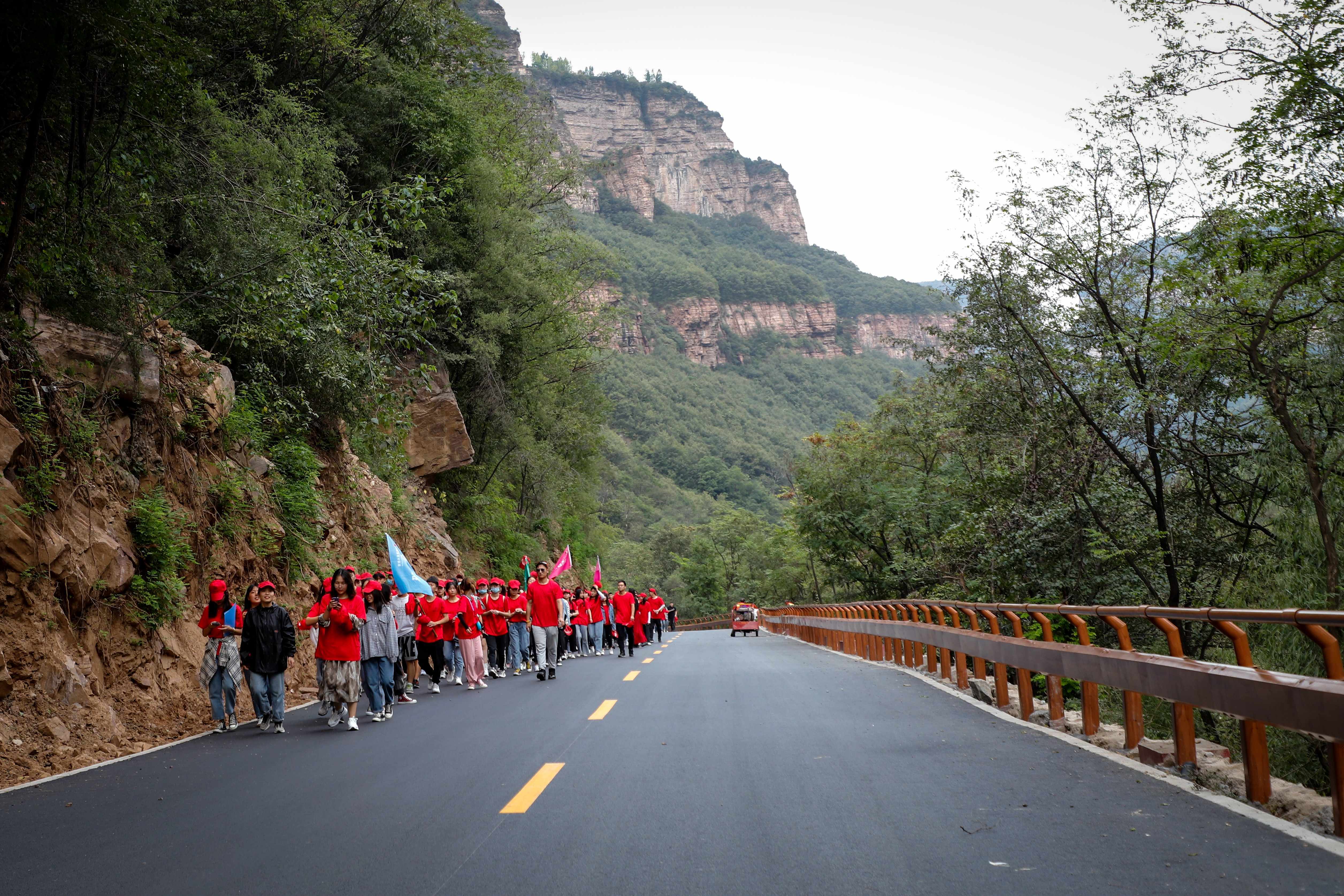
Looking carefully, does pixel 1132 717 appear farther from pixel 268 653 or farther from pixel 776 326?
pixel 776 326

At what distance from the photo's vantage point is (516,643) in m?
19.9

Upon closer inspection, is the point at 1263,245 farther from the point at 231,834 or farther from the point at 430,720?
the point at 231,834

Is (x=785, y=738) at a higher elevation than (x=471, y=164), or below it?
below

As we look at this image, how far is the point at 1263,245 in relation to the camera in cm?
1161

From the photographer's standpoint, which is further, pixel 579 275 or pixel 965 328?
pixel 579 275

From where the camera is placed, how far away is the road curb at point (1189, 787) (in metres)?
4.73

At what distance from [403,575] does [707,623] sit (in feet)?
245

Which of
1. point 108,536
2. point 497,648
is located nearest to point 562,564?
point 497,648

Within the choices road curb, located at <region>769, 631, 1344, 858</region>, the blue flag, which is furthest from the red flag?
road curb, located at <region>769, 631, 1344, 858</region>

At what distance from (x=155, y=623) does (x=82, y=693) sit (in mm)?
1814

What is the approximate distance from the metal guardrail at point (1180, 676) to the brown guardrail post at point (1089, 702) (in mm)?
10

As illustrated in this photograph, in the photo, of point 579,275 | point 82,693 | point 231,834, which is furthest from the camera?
point 579,275

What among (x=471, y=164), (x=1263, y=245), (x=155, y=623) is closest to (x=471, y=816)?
(x=155, y=623)

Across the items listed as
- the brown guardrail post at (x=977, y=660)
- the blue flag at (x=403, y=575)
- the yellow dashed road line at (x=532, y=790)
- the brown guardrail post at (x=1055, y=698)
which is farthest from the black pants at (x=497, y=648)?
the brown guardrail post at (x=1055, y=698)
